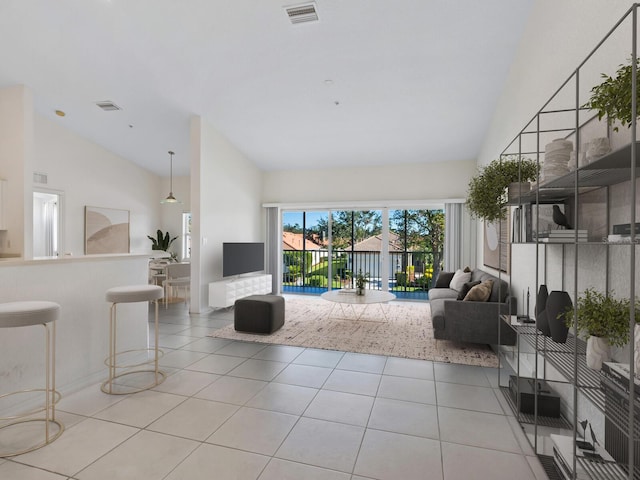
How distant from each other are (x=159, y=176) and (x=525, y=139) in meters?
7.79

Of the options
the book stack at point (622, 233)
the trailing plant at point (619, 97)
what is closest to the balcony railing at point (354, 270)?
the book stack at point (622, 233)

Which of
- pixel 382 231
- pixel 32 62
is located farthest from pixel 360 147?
pixel 32 62

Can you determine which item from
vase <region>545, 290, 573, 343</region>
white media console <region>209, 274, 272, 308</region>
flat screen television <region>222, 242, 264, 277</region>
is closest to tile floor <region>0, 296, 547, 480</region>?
vase <region>545, 290, 573, 343</region>

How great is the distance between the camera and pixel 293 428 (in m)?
2.24

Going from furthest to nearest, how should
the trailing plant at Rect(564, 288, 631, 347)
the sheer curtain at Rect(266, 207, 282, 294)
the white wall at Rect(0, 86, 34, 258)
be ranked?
the sheer curtain at Rect(266, 207, 282, 294) → the white wall at Rect(0, 86, 34, 258) → the trailing plant at Rect(564, 288, 631, 347)

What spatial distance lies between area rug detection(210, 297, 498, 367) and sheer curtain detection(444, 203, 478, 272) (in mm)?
1275

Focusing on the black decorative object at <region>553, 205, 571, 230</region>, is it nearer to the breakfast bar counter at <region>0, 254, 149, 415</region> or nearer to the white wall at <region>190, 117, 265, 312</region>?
the breakfast bar counter at <region>0, 254, 149, 415</region>

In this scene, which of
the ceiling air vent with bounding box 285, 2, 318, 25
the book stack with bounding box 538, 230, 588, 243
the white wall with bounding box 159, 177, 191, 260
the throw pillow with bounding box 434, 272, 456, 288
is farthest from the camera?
the white wall with bounding box 159, 177, 191, 260

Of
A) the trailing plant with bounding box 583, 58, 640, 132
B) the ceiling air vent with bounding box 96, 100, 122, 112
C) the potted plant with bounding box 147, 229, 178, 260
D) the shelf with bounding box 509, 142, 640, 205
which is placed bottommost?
the potted plant with bounding box 147, 229, 178, 260

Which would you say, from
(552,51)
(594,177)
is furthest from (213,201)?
(594,177)

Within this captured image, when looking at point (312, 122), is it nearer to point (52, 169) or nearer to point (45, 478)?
point (52, 169)

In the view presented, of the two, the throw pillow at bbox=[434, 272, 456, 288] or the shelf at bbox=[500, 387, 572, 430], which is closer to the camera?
the shelf at bbox=[500, 387, 572, 430]

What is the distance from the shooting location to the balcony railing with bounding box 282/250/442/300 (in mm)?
7184

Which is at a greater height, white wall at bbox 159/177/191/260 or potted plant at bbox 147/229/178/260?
white wall at bbox 159/177/191/260
